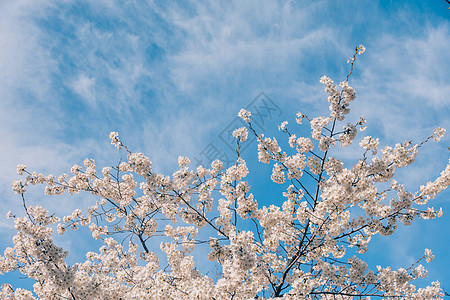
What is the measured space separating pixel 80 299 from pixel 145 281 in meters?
1.88

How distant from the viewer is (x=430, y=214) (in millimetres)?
8711

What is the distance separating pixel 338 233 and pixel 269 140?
3097 millimetres

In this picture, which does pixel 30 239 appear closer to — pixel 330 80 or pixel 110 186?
pixel 110 186

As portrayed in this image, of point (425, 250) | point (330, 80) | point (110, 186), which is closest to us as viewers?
point (330, 80)

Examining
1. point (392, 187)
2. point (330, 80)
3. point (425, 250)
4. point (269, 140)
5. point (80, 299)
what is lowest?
point (80, 299)

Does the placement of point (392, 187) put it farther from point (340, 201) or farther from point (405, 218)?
point (340, 201)

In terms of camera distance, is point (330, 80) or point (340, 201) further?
point (330, 80)

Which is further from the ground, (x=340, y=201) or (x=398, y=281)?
(x=340, y=201)

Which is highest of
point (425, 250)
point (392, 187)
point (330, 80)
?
point (330, 80)

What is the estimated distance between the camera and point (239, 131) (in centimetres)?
919

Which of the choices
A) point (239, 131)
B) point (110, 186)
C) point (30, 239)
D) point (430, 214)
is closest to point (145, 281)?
point (30, 239)

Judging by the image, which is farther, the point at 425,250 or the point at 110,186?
the point at 110,186

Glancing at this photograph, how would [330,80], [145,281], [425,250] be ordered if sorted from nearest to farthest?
1. [145,281]
2. [330,80]
3. [425,250]

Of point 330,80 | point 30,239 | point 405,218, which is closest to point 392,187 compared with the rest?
point 405,218
